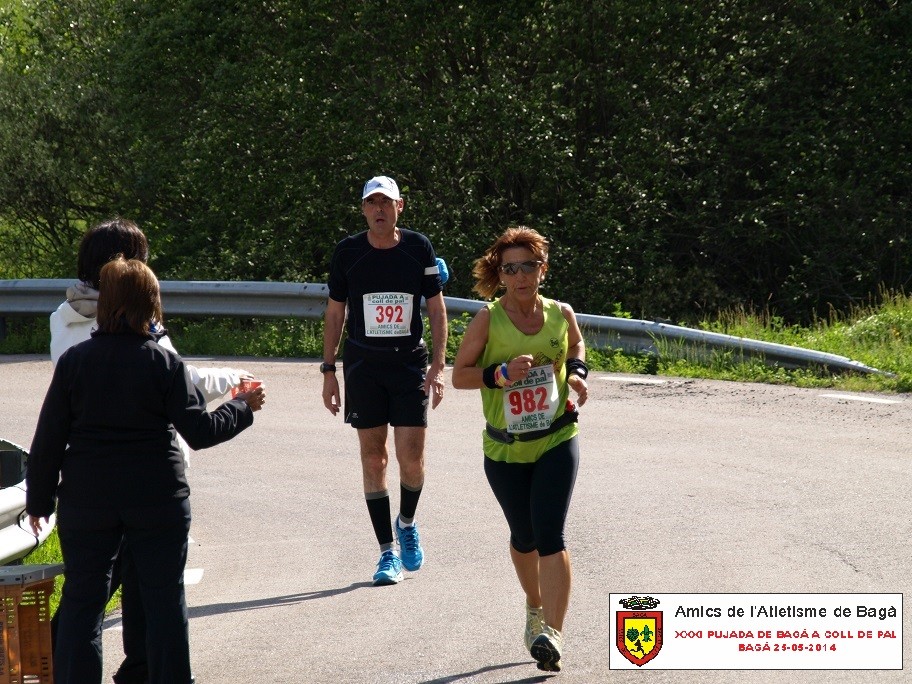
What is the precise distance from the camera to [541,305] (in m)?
6.05

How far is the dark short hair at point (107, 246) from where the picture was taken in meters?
5.21

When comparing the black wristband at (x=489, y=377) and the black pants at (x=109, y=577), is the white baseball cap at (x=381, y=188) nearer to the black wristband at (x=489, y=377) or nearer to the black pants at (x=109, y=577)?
the black wristband at (x=489, y=377)

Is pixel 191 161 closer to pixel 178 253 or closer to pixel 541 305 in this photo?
pixel 178 253

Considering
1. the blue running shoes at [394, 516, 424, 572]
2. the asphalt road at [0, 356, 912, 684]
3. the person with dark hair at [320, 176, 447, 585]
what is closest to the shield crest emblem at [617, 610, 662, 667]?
the asphalt road at [0, 356, 912, 684]

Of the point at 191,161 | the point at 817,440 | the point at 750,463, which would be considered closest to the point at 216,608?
the point at 750,463

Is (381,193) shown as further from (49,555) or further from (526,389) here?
(49,555)

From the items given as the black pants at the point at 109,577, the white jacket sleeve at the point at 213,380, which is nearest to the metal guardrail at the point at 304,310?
the white jacket sleeve at the point at 213,380

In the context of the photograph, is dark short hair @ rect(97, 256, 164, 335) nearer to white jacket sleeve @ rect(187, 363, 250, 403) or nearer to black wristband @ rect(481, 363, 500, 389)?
white jacket sleeve @ rect(187, 363, 250, 403)

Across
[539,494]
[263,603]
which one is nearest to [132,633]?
[263,603]

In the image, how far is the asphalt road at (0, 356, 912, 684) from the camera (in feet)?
19.3

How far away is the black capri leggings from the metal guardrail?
24.4 feet

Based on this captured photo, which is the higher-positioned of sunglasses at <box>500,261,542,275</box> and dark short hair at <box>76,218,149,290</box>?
dark short hair at <box>76,218,149,290</box>

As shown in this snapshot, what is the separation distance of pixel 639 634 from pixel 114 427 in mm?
2471

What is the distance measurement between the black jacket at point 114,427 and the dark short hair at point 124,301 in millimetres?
45
